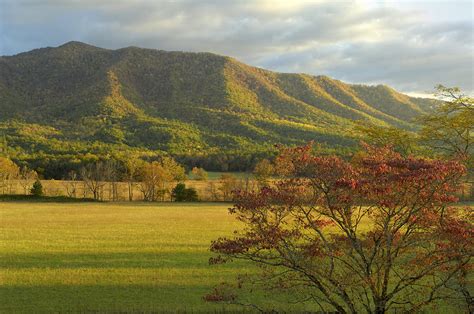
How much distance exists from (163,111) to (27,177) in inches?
3131

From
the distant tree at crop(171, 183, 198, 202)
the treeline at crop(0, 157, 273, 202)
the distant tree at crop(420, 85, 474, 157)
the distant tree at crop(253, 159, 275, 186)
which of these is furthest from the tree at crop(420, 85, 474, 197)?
the distant tree at crop(171, 183, 198, 202)

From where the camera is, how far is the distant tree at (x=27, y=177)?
85.9 m

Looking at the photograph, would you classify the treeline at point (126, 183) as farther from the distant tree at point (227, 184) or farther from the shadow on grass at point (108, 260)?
the shadow on grass at point (108, 260)

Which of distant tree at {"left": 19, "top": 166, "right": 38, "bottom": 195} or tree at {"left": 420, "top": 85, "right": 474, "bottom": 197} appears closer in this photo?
tree at {"left": 420, "top": 85, "right": 474, "bottom": 197}

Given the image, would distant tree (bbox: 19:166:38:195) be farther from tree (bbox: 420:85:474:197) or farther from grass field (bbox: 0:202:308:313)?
tree (bbox: 420:85:474:197)

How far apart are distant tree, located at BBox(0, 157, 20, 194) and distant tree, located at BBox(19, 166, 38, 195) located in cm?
189

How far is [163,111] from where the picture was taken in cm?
16712

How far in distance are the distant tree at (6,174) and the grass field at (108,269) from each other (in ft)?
146

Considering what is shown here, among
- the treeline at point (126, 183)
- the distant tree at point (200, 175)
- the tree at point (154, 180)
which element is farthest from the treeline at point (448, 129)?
the distant tree at point (200, 175)

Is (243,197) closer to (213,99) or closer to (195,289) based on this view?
(195,289)

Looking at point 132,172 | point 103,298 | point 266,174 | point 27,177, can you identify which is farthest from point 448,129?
point 27,177

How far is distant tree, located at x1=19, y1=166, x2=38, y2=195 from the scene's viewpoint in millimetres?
85875

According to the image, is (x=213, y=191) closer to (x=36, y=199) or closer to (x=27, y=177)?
(x=36, y=199)

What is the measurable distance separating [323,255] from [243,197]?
7.19 feet
